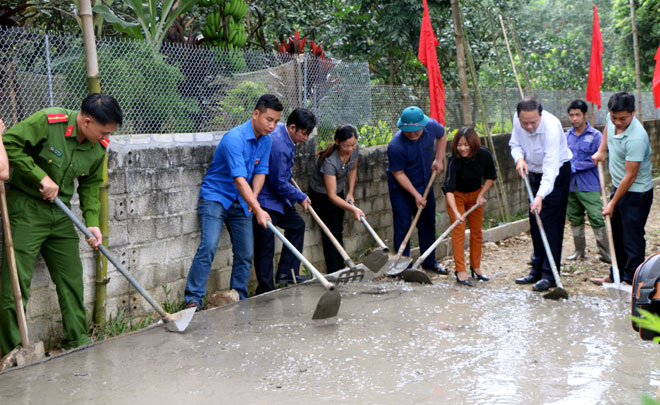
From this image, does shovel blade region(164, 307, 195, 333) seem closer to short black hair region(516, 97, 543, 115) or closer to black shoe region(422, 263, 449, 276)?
black shoe region(422, 263, 449, 276)

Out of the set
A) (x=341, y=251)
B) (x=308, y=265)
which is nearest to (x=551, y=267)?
(x=341, y=251)

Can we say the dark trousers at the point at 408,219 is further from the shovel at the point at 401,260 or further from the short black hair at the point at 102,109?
the short black hair at the point at 102,109

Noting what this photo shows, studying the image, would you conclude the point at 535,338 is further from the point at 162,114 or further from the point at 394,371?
the point at 162,114

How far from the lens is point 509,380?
4.07 meters

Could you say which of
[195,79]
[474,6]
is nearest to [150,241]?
[195,79]

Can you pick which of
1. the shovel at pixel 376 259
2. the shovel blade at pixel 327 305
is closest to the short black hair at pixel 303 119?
the shovel at pixel 376 259

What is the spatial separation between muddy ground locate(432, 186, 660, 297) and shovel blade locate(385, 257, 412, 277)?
0.36 m

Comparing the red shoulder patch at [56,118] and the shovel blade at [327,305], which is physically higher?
the red shoulder patch at [56,118]

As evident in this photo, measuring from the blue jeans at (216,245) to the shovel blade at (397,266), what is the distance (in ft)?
5.73

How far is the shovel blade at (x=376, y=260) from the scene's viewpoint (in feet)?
22.4

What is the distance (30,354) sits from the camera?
4.44 m

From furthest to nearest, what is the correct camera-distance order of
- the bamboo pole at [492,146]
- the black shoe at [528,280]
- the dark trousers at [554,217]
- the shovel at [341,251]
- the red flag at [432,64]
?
the bamboo pole at [492,146] → the red flag at [432,64] → the black shoe at [528,280] → the dark trousers at [554,217] → the shovel at [341,251]

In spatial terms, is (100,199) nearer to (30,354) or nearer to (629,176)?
(30,354)

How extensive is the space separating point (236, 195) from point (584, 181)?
4.15 m
